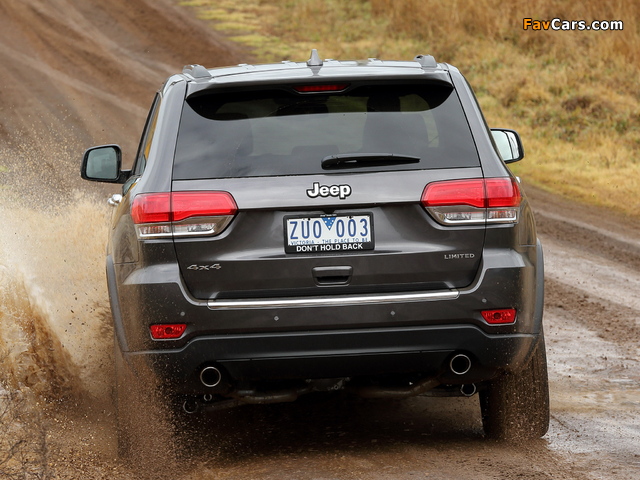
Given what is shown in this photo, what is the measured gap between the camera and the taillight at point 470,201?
4.20 metres

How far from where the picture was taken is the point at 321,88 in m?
4.46

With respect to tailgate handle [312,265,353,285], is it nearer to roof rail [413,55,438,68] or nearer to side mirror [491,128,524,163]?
roof rail [413,55,438,68]

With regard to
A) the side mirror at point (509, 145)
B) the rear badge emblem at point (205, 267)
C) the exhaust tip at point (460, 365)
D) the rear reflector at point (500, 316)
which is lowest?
the exhaust tip at point (460, 365)

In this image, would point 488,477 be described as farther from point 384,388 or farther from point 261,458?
point 261,458

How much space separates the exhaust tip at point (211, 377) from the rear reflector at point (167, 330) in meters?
0.21

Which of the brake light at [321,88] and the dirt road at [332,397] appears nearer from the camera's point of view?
the brake light at [321,88]

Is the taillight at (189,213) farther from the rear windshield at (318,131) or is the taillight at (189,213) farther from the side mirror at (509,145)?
the side mirror at (509,145)

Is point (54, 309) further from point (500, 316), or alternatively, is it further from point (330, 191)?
point (500, 316)

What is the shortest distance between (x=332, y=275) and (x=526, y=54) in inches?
693

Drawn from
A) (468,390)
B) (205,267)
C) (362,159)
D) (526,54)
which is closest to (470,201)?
(362,159)

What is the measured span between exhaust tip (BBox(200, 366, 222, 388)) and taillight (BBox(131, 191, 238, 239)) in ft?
1.92

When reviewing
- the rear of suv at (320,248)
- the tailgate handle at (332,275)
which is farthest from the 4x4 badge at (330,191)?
the tailgate handle at (332,275)

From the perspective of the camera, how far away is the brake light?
14.6ft

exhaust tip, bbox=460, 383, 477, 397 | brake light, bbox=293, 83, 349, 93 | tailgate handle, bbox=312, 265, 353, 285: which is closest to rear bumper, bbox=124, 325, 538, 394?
tailgate handle, bbox=312, 265, 353, 285
